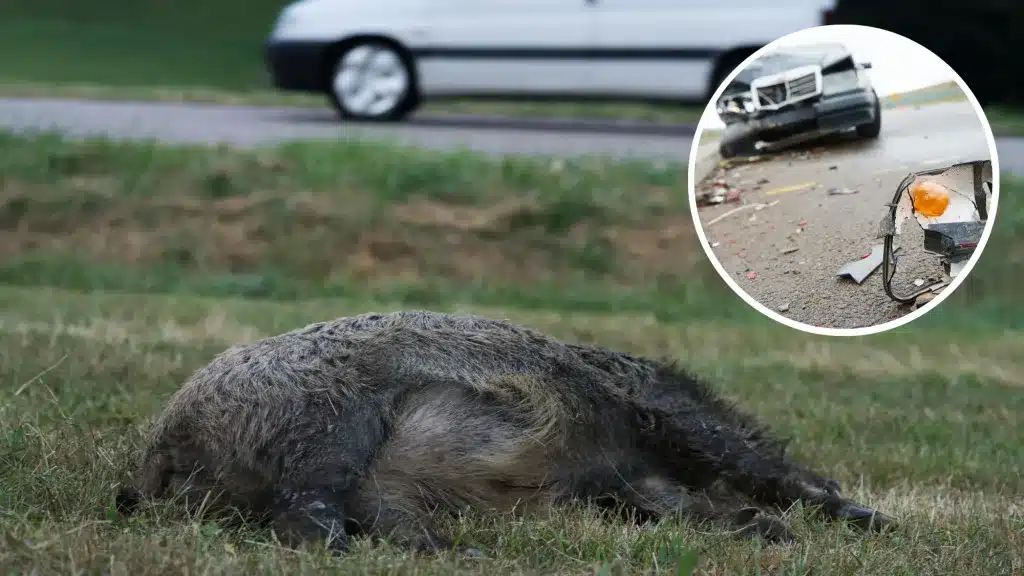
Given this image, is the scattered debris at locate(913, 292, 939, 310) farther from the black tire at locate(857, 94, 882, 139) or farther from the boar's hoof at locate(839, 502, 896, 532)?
the boar's hoof at locate(839, 502, 896, 532)

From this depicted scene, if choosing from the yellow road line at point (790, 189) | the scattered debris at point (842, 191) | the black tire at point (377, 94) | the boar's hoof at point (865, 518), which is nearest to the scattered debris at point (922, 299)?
the scattered debris at point (842, 191)

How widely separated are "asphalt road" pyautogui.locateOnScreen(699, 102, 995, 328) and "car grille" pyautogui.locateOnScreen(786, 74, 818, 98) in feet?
0.67

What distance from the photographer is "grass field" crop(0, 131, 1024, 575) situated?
12.5 feet

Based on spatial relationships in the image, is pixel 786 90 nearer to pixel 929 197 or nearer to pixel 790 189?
pixel 790 189

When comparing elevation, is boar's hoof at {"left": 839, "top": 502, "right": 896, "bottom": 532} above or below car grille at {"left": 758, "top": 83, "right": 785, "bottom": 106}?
below

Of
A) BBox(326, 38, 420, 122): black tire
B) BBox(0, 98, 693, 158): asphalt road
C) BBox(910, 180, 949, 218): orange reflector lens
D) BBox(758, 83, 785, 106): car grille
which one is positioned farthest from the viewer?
BBox(326, 38, 420, 122): black tire

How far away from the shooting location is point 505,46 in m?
13.0

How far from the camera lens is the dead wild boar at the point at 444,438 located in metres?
3.93

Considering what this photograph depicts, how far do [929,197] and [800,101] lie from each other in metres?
0.55

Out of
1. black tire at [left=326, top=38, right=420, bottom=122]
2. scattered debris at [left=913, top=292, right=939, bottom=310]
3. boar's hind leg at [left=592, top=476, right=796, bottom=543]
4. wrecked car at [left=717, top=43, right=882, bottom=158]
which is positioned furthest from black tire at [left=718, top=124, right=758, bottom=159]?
black tire at [left=326, top=38, right=420, bottom=122]

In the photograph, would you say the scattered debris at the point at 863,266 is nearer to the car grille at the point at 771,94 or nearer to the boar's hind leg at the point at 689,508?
the car grille at the point at 771,94

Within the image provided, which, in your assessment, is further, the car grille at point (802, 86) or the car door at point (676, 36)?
the car door at point (676, 36)

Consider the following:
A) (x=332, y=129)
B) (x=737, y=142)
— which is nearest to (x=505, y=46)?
(x=332, y=129)

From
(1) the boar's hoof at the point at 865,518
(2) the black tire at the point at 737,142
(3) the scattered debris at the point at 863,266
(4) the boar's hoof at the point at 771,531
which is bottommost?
(1) the boar's hoof at the point at 865,518
